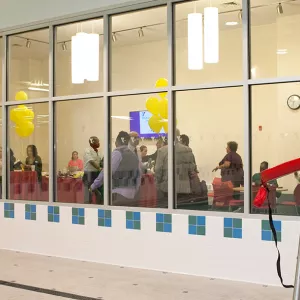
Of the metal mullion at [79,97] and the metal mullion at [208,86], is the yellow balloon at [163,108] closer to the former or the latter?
the metal mullion at [208,86]

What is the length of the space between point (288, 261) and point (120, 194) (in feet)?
6.73

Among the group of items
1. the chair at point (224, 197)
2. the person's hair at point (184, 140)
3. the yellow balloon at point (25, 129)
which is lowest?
the chair at point (224, 197)

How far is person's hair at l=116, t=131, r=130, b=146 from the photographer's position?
5805 millimetres

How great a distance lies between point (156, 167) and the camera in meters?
5.48

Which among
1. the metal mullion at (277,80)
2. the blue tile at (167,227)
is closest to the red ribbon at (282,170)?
the metal mullion at (277,80)

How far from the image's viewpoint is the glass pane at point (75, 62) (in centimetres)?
590

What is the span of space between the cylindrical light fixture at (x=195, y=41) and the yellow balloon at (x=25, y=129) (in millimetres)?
2345

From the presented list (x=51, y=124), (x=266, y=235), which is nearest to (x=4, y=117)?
(x=51, y=124)

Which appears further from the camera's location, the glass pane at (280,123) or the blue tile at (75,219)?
the glass pane at (280,123)

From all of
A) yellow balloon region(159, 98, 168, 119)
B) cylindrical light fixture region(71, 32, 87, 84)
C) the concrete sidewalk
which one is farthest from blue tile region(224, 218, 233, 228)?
cylindrical light fixture region(71, 32, 87, 84)

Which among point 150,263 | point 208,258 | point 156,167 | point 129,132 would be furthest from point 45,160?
point 208,258

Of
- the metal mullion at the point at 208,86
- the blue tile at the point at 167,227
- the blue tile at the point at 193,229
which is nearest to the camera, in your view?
the metal mullion at the point at 208,86

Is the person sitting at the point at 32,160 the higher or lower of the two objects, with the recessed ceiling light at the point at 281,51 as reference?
lower

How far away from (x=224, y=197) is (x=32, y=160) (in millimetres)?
2763
